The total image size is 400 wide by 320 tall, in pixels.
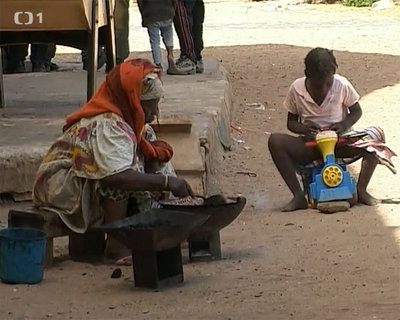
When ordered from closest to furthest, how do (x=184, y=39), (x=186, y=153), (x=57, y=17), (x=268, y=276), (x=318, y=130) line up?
(x=268, y=276) → (x=318, y=130) → (x=186, y=153) → (x=57, y=17) → (x=184, y=39)

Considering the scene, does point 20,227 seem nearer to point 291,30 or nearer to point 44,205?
point 44,205

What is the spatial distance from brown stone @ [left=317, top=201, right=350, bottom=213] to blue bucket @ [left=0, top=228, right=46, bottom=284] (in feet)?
7.07

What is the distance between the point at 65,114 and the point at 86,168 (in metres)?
3.04

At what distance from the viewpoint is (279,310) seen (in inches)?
188

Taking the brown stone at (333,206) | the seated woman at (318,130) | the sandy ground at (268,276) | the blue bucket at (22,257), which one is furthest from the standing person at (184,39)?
the blue bucket at (22,257)

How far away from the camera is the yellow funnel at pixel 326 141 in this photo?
7.07 metres

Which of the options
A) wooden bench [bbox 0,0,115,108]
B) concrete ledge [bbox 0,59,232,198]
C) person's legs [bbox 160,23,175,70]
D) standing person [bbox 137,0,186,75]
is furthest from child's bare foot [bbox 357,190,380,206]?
person's legs [bbox 160,23,175,70]

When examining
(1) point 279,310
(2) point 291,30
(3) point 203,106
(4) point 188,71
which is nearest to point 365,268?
(1) point 279,310

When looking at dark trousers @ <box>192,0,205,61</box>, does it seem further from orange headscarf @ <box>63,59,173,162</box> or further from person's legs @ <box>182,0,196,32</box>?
orange headscarf @ <box>63,59,173,162</box>

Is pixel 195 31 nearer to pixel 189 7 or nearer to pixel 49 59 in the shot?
pixel 189 7

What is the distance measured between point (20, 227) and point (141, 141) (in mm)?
756

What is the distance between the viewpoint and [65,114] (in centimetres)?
868

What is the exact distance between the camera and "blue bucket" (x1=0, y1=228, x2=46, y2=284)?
17.5ft

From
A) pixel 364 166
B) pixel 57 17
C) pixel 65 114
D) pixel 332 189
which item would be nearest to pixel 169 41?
pixel 65 114
